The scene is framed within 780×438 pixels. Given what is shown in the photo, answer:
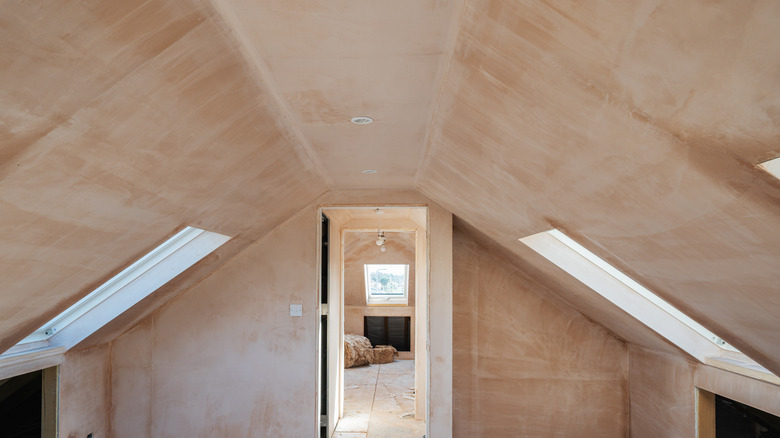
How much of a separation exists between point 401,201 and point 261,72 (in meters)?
2.67

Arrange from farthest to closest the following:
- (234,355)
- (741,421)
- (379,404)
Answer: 1. (379,404)
2. (234,355)
3. (741,421)

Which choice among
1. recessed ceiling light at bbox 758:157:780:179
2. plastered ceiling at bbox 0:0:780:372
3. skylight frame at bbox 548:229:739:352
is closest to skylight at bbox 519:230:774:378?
skylight frame at bbox 548:229:739:352

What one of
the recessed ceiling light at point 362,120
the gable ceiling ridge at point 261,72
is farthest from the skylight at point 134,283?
the recessed ceiling light at point 362,120

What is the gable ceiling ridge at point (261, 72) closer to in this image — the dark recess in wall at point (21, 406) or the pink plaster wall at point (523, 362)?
the pink plaster wall at point (523, 362)

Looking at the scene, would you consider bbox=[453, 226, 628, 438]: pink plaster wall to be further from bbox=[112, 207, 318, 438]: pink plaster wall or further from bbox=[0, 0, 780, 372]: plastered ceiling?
bbox=[0, 0, 780, 372]: plastered ceiling

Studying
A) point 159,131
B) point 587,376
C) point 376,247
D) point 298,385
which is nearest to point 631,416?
point 587,376

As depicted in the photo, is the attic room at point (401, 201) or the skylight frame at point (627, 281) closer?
the attic room at point (401, 201)

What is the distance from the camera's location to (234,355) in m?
4.36

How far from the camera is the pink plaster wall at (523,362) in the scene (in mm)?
4438

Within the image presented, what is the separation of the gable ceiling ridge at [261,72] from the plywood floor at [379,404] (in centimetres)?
316

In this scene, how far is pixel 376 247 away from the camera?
903 centimetres

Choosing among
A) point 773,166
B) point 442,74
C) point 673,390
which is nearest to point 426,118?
point 442,74

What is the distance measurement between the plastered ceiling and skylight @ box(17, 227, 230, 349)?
0.91 metres

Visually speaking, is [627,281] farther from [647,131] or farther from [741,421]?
[647,131]
